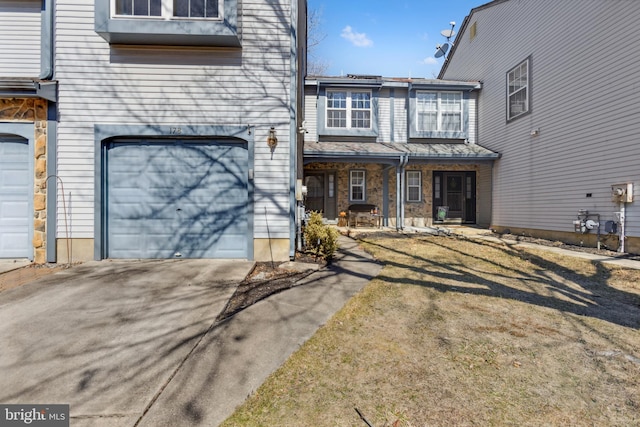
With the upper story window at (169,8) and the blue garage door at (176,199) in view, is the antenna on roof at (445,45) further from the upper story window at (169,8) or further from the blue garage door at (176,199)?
the blue garage door at (176,199)

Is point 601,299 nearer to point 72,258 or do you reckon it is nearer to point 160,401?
point 160,401

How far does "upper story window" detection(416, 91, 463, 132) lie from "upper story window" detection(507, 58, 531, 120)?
222cm

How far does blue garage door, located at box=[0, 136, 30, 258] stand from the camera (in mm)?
5809

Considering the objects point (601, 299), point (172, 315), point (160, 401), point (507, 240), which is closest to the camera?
point (160, 401)

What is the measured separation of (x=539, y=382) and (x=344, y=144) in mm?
11289

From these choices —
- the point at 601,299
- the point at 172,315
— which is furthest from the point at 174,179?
the point at 601,299

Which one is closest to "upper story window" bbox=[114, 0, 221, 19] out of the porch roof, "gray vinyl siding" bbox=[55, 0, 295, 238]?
"gray vinyl siding" bbox=[55, 0, 295, 238]

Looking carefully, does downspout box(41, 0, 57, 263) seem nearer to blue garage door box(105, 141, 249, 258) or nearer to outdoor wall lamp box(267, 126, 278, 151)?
blue garage door box(105, 141, 249, 258)

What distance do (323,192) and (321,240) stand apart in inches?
283

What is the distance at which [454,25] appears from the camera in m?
18.6

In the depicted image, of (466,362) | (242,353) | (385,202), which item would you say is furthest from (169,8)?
(385,202)

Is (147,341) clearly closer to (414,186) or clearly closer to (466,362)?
(466,362)

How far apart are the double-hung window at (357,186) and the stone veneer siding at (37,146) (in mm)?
10352

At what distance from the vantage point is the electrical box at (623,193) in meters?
7.05
